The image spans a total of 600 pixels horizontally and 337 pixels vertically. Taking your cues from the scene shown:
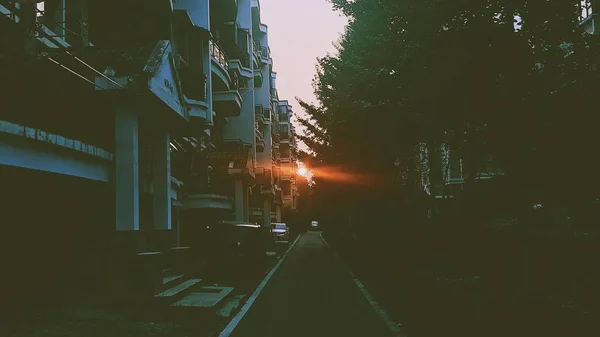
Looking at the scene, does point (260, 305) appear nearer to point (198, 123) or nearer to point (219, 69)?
point (198, 123)

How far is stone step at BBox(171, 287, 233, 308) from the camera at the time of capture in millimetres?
13592

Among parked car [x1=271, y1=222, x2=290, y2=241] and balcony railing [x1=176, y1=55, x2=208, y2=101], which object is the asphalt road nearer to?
balcony railing [x1=176, y1=55, x2=208, y2=101]

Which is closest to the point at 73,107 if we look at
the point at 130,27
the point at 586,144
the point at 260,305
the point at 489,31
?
the point at 130,27

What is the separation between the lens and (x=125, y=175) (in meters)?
15.1

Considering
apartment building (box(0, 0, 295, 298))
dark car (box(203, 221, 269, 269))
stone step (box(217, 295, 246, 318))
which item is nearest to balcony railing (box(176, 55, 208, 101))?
apartment building (box(0, 0, 295, 298))

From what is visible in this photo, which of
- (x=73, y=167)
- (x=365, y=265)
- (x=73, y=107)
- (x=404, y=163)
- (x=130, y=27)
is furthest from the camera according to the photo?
(x=404, y=163)

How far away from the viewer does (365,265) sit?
2294cm

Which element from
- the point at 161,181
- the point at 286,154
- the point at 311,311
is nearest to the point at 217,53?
the point at 161,181

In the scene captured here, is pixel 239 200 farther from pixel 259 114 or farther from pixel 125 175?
pixel 125 175

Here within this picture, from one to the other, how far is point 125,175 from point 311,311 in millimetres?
5448

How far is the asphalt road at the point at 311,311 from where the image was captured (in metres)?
10.7

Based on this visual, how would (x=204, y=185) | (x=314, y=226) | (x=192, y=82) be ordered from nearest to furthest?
1. (x=192, y=82)
2. (x=204, y=185)
3. (x=314, y=226)

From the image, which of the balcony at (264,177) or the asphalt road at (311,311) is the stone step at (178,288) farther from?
the balcony at (264,177)

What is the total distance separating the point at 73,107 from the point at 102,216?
2.93 meters
